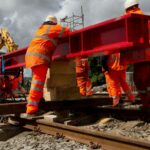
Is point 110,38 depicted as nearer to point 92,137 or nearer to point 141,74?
point 141,74

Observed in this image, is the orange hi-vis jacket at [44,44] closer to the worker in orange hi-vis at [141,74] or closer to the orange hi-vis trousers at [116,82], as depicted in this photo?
the worker in orange hi-vis at [141,74]

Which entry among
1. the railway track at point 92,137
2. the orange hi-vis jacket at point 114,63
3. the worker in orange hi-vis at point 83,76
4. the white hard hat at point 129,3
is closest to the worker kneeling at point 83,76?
the worker in orange hi-vis at point 83,76

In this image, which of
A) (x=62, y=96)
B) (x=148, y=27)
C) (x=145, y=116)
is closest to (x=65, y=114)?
(x=62, y=96)

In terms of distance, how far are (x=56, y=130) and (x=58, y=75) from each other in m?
2.12

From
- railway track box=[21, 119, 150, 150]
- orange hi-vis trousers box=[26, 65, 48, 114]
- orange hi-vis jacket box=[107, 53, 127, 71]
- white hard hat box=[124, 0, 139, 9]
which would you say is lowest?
railway track box=[21, 119, 150, 150]

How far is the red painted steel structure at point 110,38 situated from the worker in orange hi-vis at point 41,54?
0.79 ft

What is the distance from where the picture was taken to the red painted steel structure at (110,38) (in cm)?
582

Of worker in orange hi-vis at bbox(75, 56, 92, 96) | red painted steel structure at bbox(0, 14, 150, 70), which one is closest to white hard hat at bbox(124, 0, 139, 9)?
red painted steel structure at bbox(0, 14, 150, 70)

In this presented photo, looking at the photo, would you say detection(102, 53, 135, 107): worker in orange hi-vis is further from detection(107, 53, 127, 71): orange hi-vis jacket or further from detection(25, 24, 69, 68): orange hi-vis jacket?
detection(25, 24, 69, 68): orange hi-vis jacket

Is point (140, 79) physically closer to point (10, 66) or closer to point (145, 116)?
point (145, 116)

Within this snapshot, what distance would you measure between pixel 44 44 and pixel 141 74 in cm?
206

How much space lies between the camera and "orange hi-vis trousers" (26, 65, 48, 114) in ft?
23.7

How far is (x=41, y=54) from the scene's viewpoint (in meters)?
7.42

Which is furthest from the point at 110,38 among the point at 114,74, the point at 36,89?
the point at 114,74
